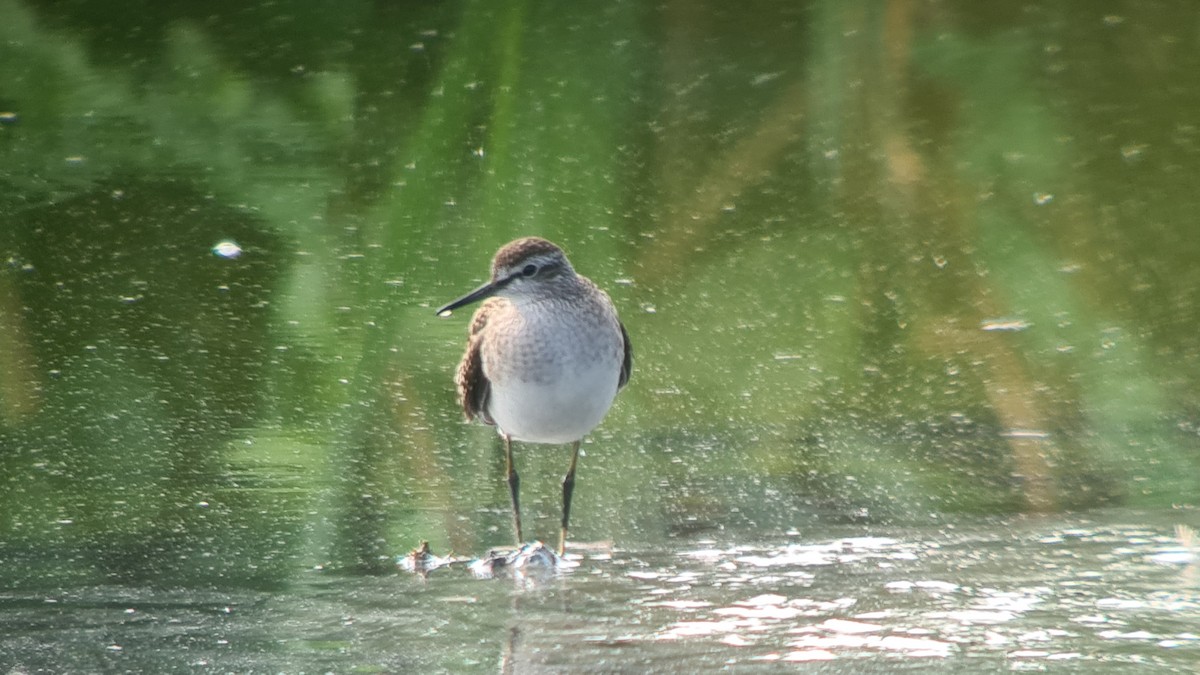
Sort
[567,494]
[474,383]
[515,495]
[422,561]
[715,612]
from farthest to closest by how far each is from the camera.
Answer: [474,383] < [567,494] < [515,495] < [422,561] < [715,612]

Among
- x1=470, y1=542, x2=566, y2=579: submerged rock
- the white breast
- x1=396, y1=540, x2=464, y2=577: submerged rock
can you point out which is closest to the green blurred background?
x1=396, y1=540, x2=464, y2=577: submerged rock

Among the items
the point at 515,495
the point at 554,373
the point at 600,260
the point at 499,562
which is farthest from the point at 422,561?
the point at 600,260

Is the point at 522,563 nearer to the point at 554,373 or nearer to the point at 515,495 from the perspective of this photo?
the point at 515,495

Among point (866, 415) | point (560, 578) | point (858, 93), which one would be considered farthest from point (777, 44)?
point (560, 578)

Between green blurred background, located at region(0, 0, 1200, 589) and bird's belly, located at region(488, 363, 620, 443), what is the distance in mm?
257

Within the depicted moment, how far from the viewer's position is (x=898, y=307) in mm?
6918

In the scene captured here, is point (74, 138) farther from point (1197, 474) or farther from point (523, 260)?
point (1197, 474)

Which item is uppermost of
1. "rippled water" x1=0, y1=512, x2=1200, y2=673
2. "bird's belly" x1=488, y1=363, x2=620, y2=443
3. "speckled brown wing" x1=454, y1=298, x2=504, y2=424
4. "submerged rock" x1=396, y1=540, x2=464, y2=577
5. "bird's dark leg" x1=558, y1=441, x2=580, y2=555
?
"speckled brown wing" x1=454, y1=298, x2=504, y2=424

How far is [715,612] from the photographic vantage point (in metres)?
4.35

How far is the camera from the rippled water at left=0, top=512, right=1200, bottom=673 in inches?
159

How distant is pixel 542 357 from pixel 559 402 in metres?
0.15

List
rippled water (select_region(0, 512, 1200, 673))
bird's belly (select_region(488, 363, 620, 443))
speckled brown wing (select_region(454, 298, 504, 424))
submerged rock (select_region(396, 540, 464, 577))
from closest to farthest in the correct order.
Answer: rippled water (select_region(0, 512, 1200, 673)) → submerged rock (select_region(396, 540, 464, 577)) → bird's belly (select_region(488, 363, 620, 443)) → speckled brown wing (select_region(454, 298, 504, 424))

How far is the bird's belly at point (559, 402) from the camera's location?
5.15 metres

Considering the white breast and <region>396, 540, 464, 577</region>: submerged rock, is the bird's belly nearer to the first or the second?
the white breast
